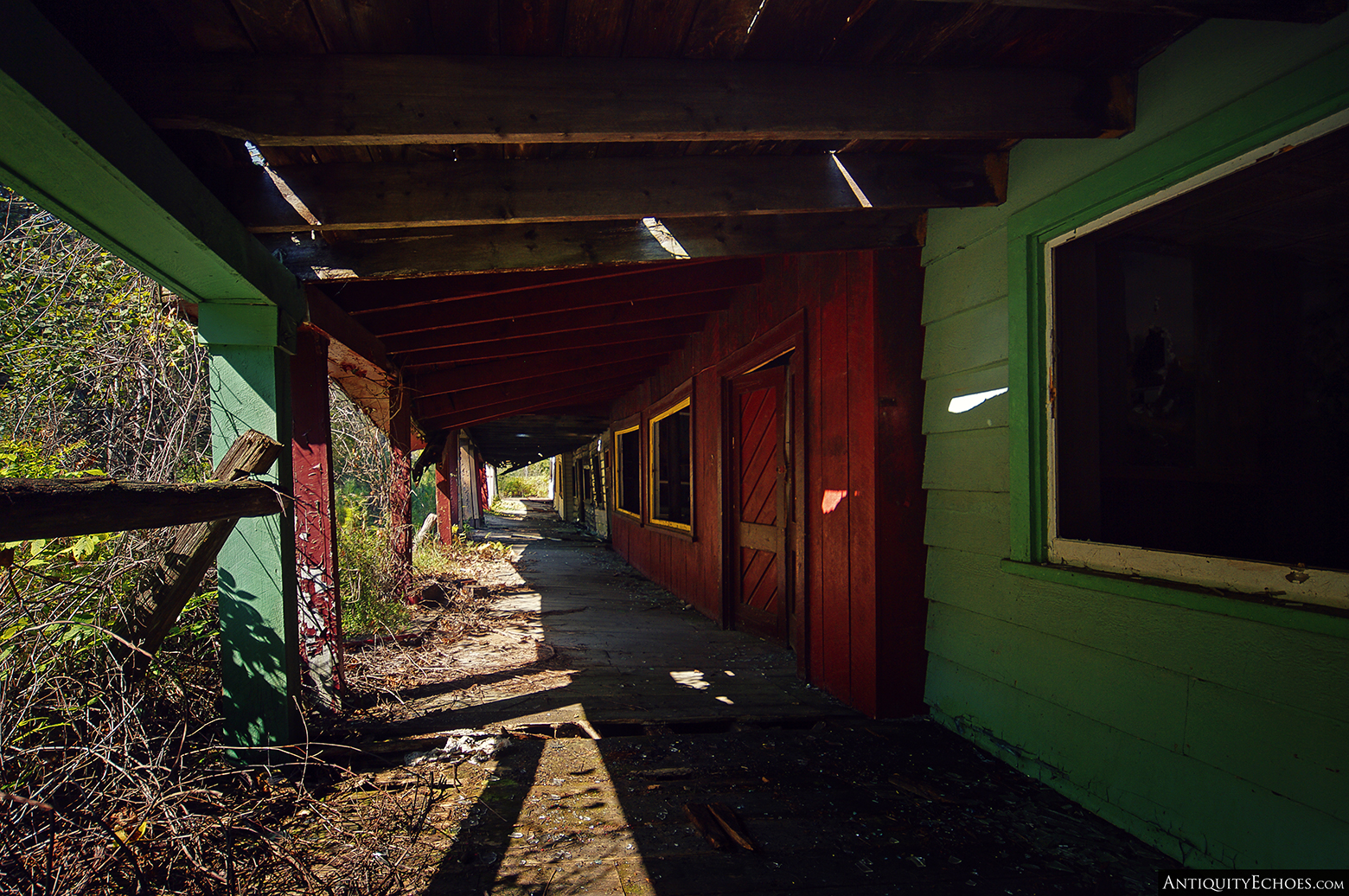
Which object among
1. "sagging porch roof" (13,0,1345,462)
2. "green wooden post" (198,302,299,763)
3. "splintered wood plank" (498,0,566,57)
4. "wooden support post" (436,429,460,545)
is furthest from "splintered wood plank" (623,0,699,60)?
"wooden support post" (436,429,460,545)

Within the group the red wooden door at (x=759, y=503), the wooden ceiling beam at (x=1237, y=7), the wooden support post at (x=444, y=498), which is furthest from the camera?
the wooden support post at (x=444, y=498)

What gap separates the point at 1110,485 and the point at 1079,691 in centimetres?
89

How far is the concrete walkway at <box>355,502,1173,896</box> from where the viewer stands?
2.01 meters

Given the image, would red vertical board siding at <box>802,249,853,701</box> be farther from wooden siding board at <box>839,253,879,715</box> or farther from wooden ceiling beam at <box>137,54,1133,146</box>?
wooden ceiling beam at <box>137,54,1133,146</box>

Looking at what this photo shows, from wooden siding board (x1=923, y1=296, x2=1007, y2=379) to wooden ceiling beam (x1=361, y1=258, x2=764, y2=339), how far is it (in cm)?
198

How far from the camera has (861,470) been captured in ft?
11.1

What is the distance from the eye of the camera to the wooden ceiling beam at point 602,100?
1.99m

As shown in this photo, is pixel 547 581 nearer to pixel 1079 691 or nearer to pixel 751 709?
pixel 751 709

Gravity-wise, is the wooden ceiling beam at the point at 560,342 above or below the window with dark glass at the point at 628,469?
above

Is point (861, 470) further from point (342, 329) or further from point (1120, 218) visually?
point (342, 329)

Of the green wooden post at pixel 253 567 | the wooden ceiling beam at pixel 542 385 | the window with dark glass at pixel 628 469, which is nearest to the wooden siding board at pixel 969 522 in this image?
the green wooden post at pixel 253 567

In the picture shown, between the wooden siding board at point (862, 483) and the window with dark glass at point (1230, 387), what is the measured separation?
990mm

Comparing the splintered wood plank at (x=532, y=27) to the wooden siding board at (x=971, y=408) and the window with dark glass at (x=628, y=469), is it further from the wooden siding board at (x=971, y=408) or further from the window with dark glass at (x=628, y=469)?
the window with dark glass at (x=628, y=469)

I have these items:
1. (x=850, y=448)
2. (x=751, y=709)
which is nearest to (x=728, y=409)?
(x=850, y=448)
